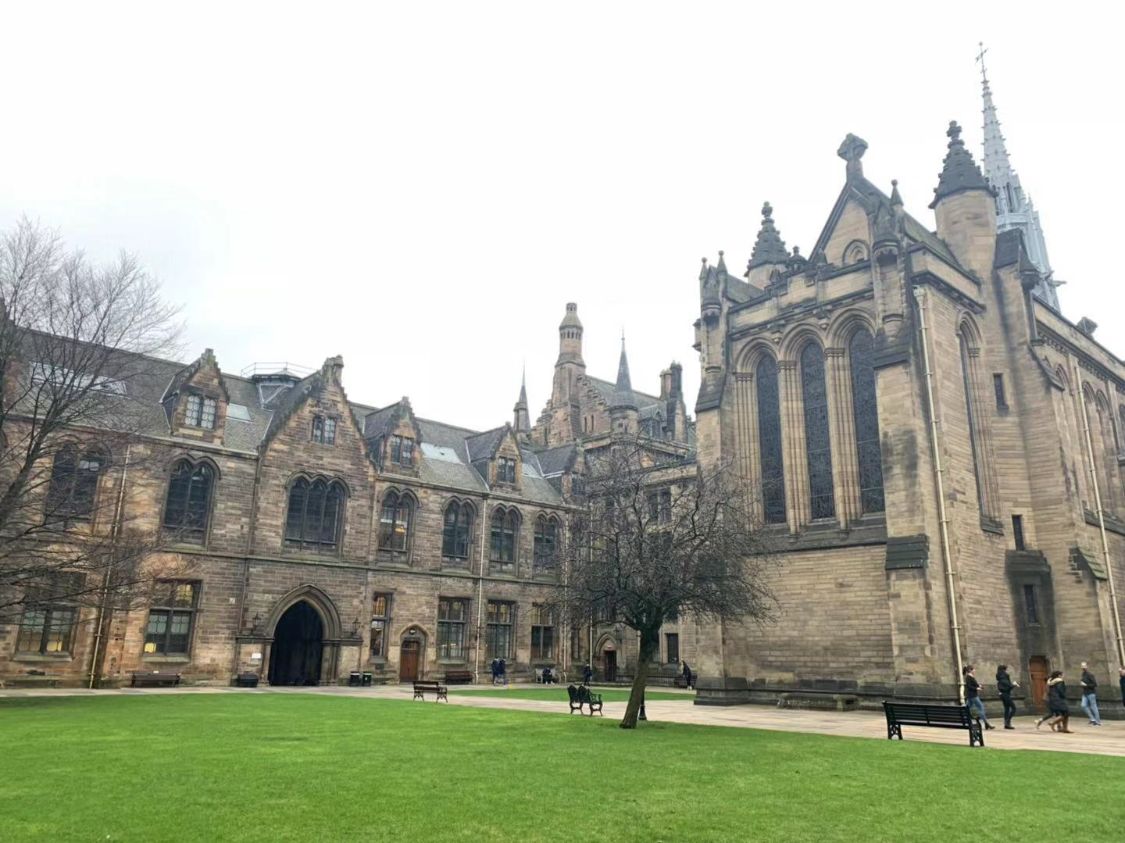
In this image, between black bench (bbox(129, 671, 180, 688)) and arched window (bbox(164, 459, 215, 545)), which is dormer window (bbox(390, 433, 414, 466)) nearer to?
arched window (bbox(164, 459, 215, 545))

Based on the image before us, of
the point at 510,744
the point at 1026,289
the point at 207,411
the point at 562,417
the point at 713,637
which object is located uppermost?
the point at 562,417

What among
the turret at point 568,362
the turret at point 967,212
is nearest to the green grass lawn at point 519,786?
the turret at point 967,212

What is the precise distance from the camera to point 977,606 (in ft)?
86.4

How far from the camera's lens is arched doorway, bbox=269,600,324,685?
38938 mm

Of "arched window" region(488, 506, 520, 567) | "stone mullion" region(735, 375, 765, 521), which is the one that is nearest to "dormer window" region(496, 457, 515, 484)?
"arched window" region(488, 506, 520, 567)

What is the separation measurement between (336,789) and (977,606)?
908 inches

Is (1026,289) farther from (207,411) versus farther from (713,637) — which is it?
(207,411)

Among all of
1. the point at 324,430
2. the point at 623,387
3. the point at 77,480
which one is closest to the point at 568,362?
the point at 623,387

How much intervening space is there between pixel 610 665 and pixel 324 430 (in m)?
23.3

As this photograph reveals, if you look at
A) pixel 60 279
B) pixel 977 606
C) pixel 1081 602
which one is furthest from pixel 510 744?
pixel 1081 602

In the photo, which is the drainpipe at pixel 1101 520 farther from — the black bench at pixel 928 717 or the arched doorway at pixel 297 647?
the arched doorway at pixel 297 647

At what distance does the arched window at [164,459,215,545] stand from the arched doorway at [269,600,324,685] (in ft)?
20.0

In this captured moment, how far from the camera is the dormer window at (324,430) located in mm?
39844

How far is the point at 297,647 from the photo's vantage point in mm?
39938
